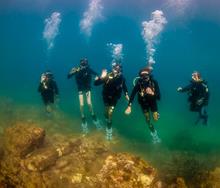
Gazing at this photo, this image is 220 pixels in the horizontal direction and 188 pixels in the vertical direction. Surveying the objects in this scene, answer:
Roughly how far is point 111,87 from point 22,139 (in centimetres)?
379

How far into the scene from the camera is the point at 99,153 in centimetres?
1132

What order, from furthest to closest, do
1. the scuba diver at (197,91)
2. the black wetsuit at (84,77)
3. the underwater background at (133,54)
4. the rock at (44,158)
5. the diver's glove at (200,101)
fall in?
the underwater background at (133,54)
the black wetsuit at (84,77)
the diver's glove at (200,101)
the scuba diver at (197,91)
the rock at (44,158)

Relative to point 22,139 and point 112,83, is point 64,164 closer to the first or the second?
point 22,139

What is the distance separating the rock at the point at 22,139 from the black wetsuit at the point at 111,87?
9.98ft

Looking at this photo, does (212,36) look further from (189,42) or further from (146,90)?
(146,90)

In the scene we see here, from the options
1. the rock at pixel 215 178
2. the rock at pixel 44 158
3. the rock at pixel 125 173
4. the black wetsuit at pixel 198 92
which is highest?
the black wetsuit at pixel 198 92

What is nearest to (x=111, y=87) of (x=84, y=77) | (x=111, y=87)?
(x=111, y=87)

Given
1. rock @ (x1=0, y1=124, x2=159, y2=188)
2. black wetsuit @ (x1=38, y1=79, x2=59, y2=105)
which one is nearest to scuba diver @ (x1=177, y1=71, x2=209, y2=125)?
rock @ (x1=0, y1=124, x2=159, y2=188)

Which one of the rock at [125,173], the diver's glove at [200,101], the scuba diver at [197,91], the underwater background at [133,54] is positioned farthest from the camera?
the underwater background at [133,54]

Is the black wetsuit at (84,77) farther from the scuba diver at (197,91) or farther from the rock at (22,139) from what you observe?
the scuba diver at (197,91)

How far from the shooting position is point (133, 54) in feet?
443

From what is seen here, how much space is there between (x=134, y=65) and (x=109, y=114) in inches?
4643

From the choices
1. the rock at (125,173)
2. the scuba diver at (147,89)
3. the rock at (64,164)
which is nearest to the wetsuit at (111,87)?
the scuba diver at (147,89)

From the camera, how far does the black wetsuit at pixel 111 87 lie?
9.80 meters
